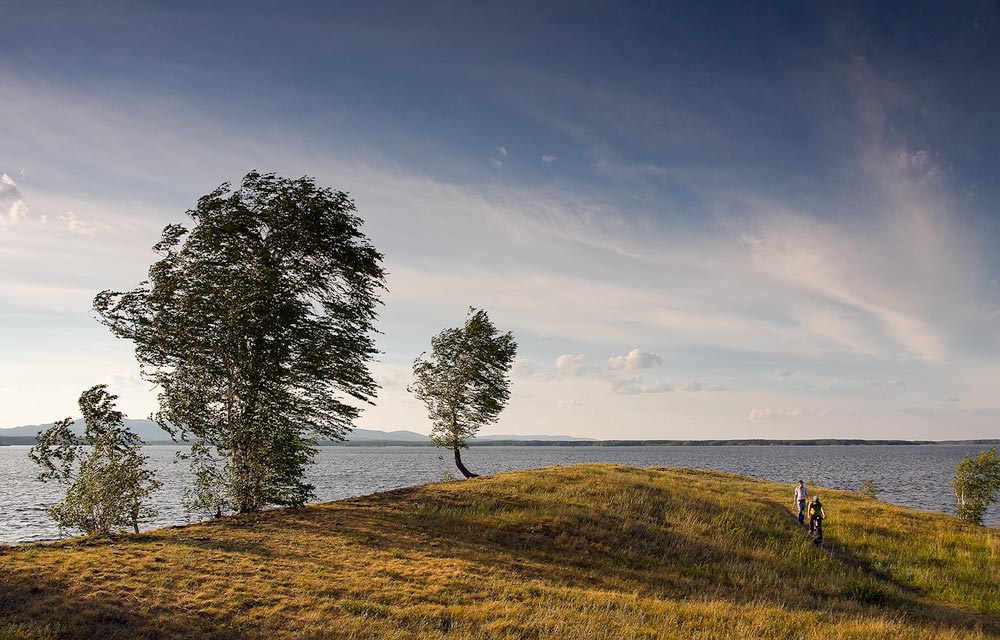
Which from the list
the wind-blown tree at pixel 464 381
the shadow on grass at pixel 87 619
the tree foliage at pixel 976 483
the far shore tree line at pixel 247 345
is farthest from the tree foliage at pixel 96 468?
the tree foliage at pixel 976 483

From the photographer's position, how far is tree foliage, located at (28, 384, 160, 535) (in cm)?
1988

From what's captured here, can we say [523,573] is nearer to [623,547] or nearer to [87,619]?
[623,547]

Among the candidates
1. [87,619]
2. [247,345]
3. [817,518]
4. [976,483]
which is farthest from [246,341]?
[976,483]

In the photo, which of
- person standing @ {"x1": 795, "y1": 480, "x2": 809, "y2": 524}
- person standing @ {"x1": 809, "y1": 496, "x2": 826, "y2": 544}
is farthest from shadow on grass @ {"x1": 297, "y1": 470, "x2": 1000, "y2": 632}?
person standing @ {"x1": 809, "y1": 496, "x2": 826, "y2": 544}

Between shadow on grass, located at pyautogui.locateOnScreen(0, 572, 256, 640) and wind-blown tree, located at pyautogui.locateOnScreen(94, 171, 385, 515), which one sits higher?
wind-blown tree, located at pyautogui.locateOnScreen(94, 171, 385, 515)

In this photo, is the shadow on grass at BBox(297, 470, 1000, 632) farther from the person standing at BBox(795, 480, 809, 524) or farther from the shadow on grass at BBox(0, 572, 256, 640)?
the shadow on grass at BBox(0, 572, 256, 640)

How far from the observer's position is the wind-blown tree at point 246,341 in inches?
953

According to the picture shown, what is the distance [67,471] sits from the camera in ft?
64.0

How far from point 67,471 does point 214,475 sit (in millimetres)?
5996

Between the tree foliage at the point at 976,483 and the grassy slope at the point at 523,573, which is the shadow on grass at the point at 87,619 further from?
the tree foliage at the point at 976,483

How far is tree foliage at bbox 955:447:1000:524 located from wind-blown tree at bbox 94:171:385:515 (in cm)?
5501

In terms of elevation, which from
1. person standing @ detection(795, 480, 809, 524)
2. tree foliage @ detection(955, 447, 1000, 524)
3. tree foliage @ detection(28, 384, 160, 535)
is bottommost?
tree foliage @ detection(955, 447, 1000, 524)

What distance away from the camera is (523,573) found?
696 inches

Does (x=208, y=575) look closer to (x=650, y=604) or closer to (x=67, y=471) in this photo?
(x=67, y=471)
